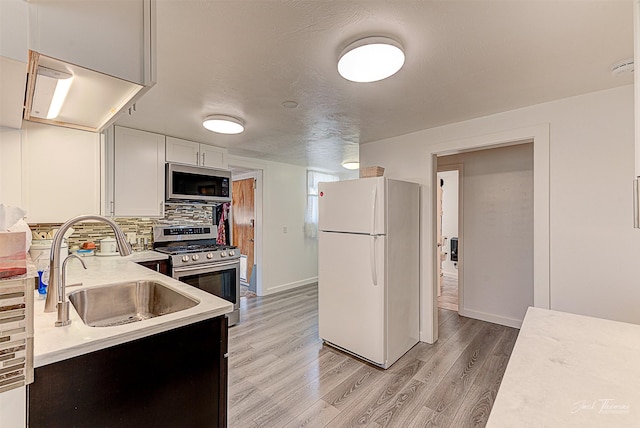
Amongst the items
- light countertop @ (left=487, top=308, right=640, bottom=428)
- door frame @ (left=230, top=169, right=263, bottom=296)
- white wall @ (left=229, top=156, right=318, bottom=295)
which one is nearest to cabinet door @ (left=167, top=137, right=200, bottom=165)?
white wall @ (left=229, top=156, right=318, bottom=295)

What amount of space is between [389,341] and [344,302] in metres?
0.51

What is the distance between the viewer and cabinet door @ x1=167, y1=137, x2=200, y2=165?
327 centimetres

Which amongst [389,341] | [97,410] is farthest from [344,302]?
[97,410]

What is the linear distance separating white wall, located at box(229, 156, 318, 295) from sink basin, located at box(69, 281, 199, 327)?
2.70m

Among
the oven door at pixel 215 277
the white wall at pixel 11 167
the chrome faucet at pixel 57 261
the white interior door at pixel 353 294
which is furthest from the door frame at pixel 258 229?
the chrome faucet at pixel 57 261

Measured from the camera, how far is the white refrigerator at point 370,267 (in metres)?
2.45

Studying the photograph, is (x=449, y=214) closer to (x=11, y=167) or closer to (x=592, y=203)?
(x=592, y=203)

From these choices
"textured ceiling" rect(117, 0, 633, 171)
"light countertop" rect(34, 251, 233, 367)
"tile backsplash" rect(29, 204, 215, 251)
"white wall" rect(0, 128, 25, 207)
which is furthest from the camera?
"tile backsplash" rect(29, 204, 215, 251)

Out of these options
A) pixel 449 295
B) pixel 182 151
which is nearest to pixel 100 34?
pixel 182 151

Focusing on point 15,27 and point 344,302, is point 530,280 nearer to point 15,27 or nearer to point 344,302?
point 344,302

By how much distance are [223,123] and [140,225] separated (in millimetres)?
1732

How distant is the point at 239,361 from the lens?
101 inches

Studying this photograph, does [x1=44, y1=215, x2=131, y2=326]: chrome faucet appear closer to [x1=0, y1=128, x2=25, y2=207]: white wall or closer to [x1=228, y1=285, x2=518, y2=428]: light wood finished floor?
[x1=0, y1=128, x2=25, y2=207]: white wall

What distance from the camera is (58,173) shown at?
Result: 201 cm
